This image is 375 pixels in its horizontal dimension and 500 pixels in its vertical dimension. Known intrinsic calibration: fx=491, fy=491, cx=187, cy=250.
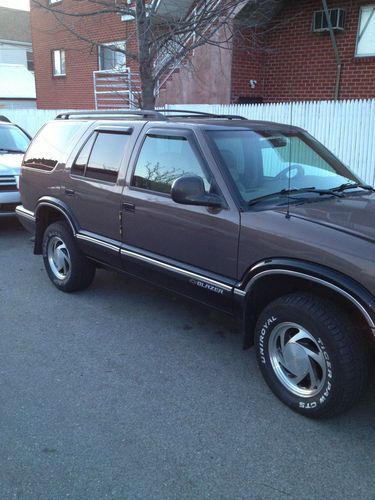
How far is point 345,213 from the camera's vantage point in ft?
10.6

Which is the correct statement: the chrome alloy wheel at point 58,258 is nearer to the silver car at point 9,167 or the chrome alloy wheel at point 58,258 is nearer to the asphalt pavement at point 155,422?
the asphalt pavement at point 155,422

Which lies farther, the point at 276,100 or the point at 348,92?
Result: the point at 276,100

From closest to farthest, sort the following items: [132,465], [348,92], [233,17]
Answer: [132,465] → [233,17] → [348,92]

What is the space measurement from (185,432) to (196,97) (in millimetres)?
8777

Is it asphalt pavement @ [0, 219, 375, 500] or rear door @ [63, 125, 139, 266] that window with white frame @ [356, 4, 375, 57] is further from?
asphalt pavement @ [0, 219, 375, 500]

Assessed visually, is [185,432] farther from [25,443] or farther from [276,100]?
[276,100]

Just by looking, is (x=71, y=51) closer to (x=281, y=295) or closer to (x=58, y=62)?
(x=58, y=62)

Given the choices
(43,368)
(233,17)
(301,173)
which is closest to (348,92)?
(233,17)

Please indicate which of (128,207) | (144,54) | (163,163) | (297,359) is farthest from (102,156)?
(144,54)

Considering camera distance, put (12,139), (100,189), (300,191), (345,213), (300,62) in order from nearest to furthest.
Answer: (345,213) → (300,191) → (100,189) → (12,139) → (300,62)

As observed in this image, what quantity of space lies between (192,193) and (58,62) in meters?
16.0

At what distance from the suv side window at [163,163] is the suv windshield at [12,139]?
5.55 metres

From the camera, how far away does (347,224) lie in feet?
9.86

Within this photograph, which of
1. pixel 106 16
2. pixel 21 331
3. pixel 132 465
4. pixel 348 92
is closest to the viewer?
pixel 132 465
